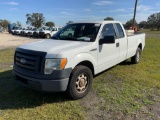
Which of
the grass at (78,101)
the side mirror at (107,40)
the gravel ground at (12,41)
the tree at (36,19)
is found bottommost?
the grass at (78,101)

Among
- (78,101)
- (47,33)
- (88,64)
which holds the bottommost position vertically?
(78,101)

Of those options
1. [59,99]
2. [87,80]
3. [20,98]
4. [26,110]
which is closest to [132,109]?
[87,80]

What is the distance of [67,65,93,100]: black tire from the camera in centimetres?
392

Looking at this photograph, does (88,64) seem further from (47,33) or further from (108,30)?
(47,33)

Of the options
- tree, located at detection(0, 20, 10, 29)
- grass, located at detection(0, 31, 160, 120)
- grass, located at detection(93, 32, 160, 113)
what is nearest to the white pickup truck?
grass, located at detection(0, 31, 160, 120)

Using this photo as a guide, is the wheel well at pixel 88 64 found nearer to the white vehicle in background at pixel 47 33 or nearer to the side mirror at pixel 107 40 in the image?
the side mirror at pixel 107 40

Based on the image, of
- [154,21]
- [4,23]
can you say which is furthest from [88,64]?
[4,23]

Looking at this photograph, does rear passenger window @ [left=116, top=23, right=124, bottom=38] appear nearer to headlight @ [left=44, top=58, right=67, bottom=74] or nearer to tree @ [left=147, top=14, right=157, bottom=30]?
headlight @ [left=44, top=58, right=67, bottom=74]

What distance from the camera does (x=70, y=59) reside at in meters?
3.79

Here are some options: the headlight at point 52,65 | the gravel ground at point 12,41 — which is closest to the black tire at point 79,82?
the headlight at point 52,65

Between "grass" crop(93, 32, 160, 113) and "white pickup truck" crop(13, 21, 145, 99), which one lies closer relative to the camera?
"white pickup truck" crop(13, 21, 145, 99)

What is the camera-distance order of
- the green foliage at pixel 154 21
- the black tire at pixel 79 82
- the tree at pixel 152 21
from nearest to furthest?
the black tire at pixel 79 82 → the green foliage at pixel 154 21 → the tree at pixel 152 21

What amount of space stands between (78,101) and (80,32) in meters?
2.01

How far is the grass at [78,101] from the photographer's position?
359 cm
